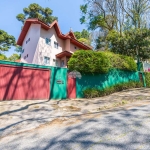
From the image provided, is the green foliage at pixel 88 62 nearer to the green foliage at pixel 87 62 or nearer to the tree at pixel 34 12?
the green foliage at pixel 87 62

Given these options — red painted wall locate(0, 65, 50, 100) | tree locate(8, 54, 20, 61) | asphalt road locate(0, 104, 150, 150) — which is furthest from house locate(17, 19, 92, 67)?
tree locate(8, 54, 20, 61)

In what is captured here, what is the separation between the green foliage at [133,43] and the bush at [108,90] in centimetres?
365

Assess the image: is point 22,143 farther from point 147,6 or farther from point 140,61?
point 147,6

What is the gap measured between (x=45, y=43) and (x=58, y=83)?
9.07 m

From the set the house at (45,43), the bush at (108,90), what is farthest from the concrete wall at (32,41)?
the bush at (108,90)

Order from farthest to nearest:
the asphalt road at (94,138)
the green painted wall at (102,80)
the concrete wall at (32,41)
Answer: the concrete wall at (32,41), the green painted wall at (102,80), the asphalt road at (94,138)

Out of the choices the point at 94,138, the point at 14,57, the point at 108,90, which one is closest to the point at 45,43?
the point at 108,90

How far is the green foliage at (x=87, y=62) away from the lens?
996cm

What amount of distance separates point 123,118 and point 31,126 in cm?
295

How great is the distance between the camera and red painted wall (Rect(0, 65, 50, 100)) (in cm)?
784

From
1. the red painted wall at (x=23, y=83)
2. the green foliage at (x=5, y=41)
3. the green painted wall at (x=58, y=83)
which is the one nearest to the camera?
the red painted wall at (x=23, y=83)

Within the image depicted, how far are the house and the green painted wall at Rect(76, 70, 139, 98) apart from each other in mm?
7014

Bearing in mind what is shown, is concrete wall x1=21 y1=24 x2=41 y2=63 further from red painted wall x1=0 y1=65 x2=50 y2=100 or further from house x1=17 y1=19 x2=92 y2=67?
red painted wall x1=0 y1=65 x2=50 y2=100

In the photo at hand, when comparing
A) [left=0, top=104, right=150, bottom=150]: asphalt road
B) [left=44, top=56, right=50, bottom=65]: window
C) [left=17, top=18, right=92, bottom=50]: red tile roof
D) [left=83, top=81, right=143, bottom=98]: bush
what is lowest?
[left=0, top=104, right=150, bottom=150]: asphalt road
